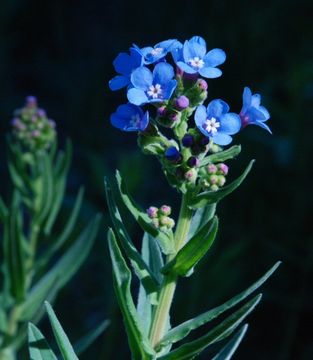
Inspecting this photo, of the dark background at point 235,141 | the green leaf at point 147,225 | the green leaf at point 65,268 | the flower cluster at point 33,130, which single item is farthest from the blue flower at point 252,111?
the dark background at point 235,141

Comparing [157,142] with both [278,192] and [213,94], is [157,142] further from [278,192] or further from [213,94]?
[213,94]

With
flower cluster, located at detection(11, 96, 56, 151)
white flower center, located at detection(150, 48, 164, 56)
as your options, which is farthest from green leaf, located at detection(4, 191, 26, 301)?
white flower center, located at detection(150, 48, 164, 56)

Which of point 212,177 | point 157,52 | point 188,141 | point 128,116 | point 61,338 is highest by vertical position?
point 157,52

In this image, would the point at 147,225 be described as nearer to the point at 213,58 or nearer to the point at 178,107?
the point at 178,107

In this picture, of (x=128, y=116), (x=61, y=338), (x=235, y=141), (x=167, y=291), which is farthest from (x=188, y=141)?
(x=235, y=141)

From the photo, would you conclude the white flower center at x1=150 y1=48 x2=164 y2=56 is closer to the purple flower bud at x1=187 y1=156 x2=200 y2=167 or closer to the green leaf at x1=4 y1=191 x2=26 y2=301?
the purple flower bud at x1=187 y1=156 x2=200 y2=167

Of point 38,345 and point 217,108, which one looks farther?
point 38,345

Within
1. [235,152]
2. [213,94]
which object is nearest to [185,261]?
[235,152]

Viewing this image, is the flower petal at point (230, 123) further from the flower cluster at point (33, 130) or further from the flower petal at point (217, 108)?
the flower cluster at point (33, 130)
